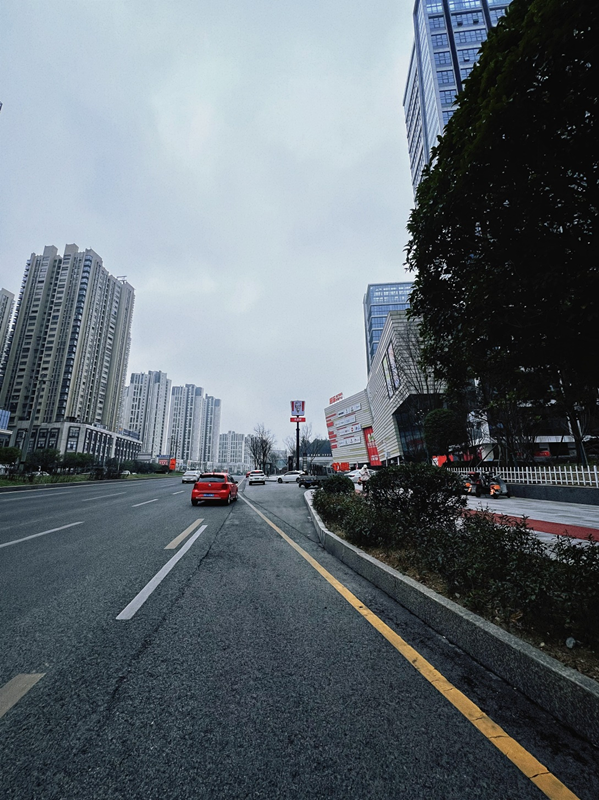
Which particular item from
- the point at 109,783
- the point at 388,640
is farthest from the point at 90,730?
the point at 388,640

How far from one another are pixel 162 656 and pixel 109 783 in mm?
1256

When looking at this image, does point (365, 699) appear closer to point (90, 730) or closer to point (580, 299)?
point (90, 730)

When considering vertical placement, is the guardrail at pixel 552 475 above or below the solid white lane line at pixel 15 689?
above

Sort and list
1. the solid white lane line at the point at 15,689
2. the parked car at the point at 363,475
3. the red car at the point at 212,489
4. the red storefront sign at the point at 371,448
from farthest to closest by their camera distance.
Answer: the red storefront sign at the point at 371,448 < the red car at the point at 212,489 < the parked car at the point at 363,475 < the solid white lane line at the point at 15,689

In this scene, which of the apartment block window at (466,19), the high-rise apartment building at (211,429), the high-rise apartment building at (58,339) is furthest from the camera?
the high-rise apartment building at (211,429)

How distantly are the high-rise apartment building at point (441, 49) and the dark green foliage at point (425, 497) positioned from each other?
75.1 m

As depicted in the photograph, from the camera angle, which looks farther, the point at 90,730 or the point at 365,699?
the point at 365,699

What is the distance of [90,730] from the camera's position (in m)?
2.06

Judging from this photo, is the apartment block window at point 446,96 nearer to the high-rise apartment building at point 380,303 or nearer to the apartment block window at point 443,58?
the apartment block window at point 443,58

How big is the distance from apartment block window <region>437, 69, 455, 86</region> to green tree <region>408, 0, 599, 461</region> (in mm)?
82916

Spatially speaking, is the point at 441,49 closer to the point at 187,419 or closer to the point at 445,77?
the point at 445,77

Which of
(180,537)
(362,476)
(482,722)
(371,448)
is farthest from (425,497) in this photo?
(371,448)

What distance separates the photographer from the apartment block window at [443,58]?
219 ft

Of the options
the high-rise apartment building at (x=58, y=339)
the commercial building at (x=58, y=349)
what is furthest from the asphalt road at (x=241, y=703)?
the high-rise apartment building at (x=58, y=339)
